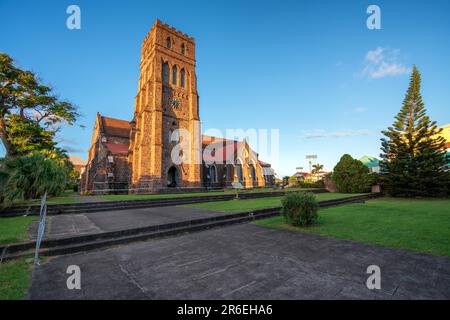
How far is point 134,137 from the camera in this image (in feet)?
88.7

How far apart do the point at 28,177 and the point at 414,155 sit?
108ft

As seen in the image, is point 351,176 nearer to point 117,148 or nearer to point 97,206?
point 97,206

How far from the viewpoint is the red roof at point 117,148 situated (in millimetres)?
26691

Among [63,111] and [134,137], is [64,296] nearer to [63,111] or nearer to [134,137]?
[63,111]

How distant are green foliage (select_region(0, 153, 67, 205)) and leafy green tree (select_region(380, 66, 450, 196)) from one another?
98.3ft

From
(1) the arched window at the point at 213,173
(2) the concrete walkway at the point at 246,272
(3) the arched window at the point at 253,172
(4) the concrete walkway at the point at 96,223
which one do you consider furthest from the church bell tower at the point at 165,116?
(2) the concrete walkway at the point at 246,272

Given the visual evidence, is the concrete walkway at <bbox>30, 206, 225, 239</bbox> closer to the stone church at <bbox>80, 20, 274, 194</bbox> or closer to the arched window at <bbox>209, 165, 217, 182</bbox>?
the stone church at <bbox>80, 20, 274, 194</bbox>

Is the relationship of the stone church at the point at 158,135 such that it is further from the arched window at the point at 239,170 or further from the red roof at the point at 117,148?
the arched window at the point at 239,170

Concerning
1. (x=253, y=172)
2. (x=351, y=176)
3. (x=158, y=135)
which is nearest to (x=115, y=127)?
(x=158, y=135)

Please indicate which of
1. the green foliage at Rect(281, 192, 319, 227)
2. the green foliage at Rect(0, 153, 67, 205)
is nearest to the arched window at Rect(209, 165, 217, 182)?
the green foliage at Rect(0, 153, 67, 205)

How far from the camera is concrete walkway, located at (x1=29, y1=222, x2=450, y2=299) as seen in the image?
2709 millimetres

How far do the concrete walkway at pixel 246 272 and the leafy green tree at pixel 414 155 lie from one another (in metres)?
22.2

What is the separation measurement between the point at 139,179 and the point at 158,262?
20403 millimetres
